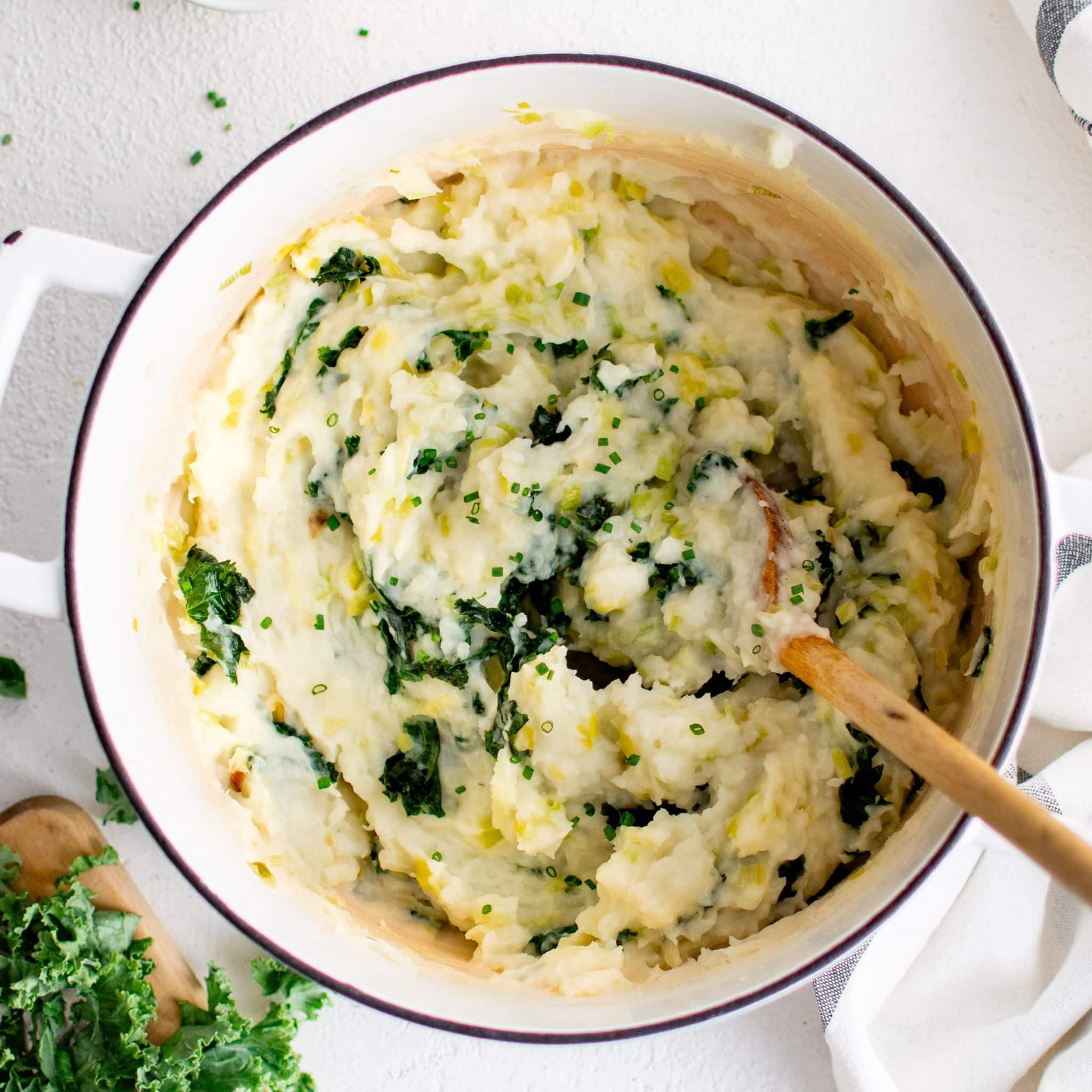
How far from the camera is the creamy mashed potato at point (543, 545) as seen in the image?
180 centimetres

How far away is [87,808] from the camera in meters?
2.18

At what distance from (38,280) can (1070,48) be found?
174 cm

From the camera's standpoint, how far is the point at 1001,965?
2111mm

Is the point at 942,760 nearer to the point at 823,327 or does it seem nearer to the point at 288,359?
the point at 823,327

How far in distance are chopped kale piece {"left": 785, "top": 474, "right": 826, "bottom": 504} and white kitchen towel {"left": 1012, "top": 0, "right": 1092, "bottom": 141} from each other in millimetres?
815

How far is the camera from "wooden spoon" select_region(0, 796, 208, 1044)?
2100 mm

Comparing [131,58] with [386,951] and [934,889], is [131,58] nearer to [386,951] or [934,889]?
[386,951]

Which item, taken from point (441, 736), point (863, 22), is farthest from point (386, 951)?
point (863, 22)

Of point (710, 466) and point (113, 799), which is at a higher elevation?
point (710, 466)

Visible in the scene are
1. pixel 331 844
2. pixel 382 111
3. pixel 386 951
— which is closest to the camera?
pixel 382 111

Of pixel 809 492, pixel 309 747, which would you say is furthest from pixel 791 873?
pixel 309 747

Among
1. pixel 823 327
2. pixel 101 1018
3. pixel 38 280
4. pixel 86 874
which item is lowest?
pixel 101 1018

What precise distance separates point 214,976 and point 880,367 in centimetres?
160

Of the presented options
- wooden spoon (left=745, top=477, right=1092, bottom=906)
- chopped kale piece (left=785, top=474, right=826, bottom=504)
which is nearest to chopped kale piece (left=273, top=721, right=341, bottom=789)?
wooden spoon (left=745, top=477, right=1092, bottom=906)
